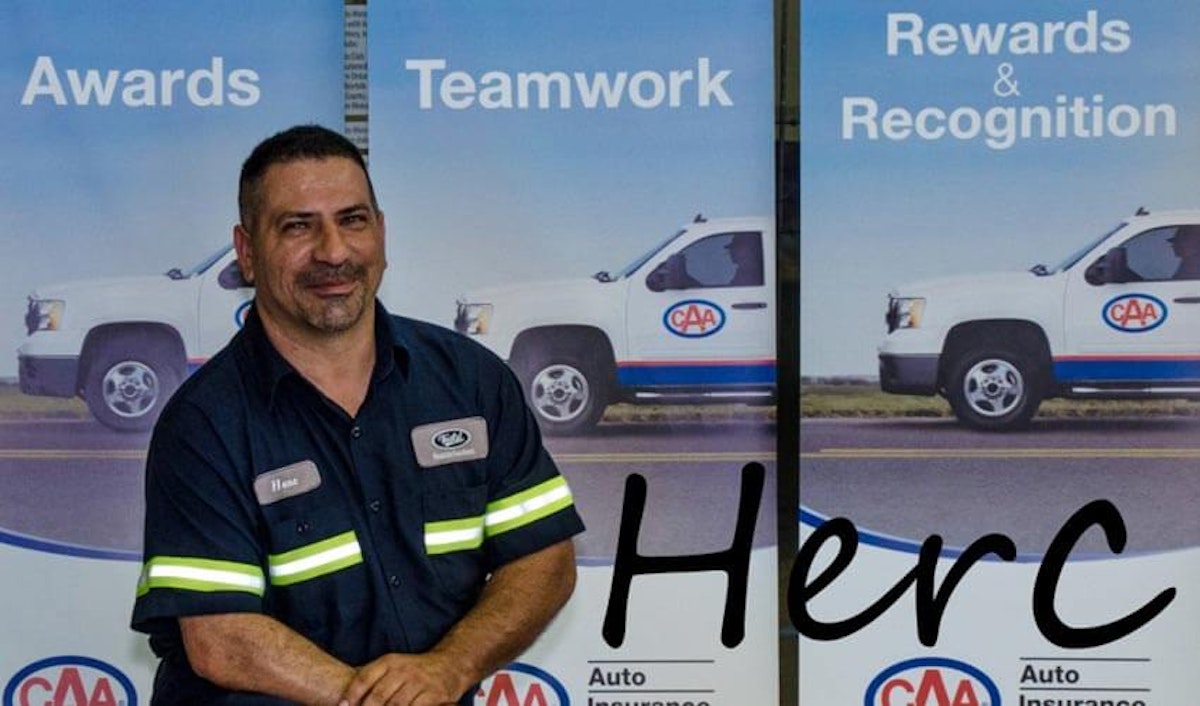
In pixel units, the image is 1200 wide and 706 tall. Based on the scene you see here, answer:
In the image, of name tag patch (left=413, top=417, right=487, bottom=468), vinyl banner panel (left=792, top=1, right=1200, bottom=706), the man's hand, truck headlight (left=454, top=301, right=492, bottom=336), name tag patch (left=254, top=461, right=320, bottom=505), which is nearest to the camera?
the man's hand

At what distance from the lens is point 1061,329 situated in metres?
3.96

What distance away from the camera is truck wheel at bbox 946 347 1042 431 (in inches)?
Result: 157

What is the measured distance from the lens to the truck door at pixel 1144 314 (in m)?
3.91

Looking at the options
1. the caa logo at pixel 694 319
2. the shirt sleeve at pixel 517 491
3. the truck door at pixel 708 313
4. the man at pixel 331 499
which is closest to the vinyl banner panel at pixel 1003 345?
the truck door at pixel 708 313

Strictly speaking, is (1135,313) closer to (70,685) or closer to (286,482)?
(286,482)

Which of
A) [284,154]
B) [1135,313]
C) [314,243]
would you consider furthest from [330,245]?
[1135,313]

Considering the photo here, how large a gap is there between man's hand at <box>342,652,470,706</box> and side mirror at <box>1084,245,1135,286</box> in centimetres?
188

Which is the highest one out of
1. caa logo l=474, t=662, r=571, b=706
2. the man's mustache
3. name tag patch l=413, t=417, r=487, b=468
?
the man's mustache

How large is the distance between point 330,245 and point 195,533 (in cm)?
54

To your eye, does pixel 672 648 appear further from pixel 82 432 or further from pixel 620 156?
pixel 82 432

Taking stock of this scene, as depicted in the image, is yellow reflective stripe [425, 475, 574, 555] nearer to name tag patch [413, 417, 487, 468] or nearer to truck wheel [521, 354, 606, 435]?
name tag patch [413, 417, 487, 468]

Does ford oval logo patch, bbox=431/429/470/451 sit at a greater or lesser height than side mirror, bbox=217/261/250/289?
lesser

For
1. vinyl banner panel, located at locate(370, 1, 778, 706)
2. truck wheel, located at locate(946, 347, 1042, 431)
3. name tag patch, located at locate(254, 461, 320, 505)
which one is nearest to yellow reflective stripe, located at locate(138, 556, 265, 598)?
name tag patch, located at locate(254, 461, 320, 505)

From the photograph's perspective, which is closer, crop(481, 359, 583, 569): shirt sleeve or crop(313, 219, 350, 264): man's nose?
crop(313, 219, 350, 264): man's nose
